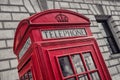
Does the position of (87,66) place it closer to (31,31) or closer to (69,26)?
(69,26)

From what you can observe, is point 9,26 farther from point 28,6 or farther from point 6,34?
point 28,6

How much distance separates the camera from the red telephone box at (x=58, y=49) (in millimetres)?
2357

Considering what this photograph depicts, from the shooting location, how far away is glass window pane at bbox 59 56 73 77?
2439mm

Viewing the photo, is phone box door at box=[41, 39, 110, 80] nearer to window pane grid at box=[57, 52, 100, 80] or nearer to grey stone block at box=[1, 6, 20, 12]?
window pane grid at box=[57, 52, 100, 80]

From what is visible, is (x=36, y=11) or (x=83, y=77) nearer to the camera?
(x=83, y=77)

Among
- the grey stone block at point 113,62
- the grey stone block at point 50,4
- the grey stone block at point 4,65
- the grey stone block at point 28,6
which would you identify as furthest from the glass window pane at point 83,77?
the grey stone block at point 113,62

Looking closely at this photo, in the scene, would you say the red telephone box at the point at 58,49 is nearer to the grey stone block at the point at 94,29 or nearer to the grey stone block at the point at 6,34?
the grey stone block at the point at 6,34

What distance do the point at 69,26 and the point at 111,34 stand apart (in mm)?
6299

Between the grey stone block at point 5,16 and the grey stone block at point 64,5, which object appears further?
the grey stone block at point 64,5

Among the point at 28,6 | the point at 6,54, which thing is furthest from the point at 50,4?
the point at 6,54

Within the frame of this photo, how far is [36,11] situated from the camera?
6.16 meters

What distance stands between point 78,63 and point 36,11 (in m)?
3.90

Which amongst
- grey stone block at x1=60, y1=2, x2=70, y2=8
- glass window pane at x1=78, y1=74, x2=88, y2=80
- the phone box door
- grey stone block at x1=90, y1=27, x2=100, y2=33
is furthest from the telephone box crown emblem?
grey stone block at x1=90, y1=27, x2=100, y2=33

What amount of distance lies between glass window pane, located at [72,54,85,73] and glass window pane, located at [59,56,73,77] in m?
0.09
